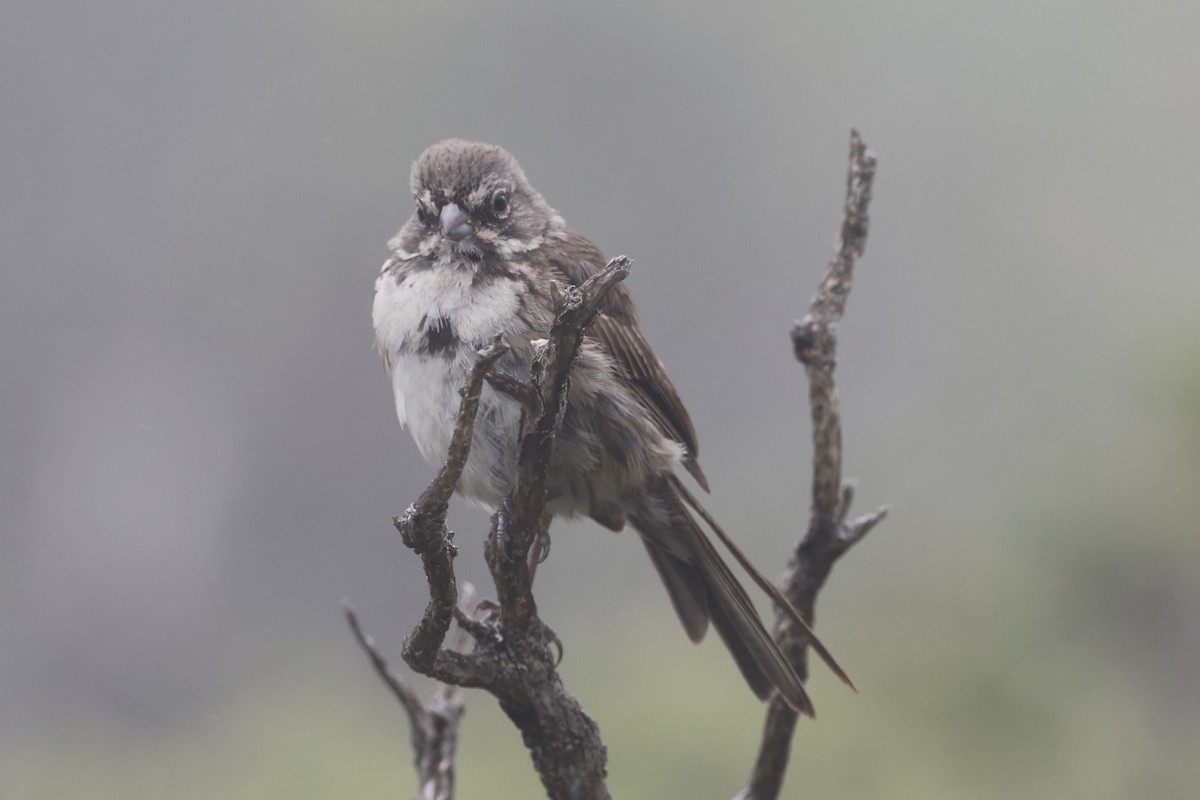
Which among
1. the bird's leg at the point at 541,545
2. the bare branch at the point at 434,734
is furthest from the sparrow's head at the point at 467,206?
the bare branch at the point at 434,734

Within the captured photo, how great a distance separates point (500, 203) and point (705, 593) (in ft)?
3.41

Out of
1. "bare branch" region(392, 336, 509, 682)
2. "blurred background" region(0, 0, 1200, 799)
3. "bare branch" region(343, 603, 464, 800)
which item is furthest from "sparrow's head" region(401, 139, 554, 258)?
"blurred background" region(0, 0, 1200, 799)

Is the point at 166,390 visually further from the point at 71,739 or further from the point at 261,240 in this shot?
the point at 71,739

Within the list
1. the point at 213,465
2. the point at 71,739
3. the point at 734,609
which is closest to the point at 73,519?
the point at 213,465

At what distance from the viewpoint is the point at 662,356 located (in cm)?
495

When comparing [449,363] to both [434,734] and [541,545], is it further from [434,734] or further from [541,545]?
[434,734]

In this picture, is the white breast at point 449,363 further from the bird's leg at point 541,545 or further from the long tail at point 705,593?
the long tail at point 705,593

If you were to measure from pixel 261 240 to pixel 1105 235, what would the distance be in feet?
12.0

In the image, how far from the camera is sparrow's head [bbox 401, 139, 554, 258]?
2.69 m

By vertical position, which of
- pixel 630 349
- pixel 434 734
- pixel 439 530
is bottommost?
pixel 434 734

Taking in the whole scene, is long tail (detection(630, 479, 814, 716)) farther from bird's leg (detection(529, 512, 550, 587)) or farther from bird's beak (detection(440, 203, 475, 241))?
bird's beak (detection(440, 203, 475, 241))

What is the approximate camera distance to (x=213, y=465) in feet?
16.8

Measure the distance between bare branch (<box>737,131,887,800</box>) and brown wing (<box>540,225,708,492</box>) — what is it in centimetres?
29

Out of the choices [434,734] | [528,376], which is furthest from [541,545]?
[434,734]
